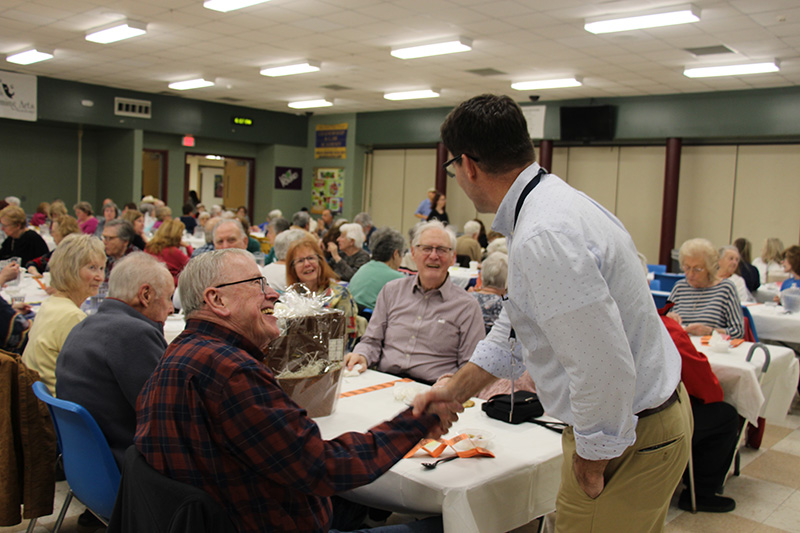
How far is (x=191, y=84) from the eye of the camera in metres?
12.6

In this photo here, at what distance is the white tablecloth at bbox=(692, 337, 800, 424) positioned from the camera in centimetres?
359

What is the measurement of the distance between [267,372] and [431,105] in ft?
42.6

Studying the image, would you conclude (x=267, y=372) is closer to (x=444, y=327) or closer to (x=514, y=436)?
(x=514, y=436)

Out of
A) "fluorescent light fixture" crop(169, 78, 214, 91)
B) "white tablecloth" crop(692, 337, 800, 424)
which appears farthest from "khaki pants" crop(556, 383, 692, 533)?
"fluorescent light fixture" crop(169, 78, 214, 91)

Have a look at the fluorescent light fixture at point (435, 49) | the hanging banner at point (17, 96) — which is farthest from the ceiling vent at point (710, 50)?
the hanging banner at point (17, 96)

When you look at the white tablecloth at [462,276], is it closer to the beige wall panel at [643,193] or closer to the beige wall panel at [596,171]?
the beige wall panel at [643,193]

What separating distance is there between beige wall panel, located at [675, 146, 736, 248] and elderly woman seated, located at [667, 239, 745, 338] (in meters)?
7.55

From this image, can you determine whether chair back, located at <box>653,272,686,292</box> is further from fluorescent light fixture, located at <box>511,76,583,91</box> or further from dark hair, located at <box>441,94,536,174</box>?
dark hair, located at <box>441,94,536,174</box>

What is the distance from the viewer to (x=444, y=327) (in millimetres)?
3416

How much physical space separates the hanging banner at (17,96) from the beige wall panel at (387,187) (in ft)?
24.2

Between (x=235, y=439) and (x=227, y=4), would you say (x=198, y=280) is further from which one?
(x=227, y=4)

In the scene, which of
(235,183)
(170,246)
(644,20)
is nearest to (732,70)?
(644,20)

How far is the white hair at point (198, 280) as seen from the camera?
5.62 ft

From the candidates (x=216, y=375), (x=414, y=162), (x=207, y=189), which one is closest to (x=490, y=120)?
(x=216, y=375)
